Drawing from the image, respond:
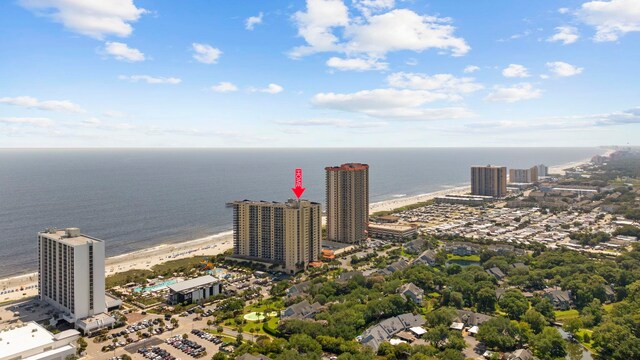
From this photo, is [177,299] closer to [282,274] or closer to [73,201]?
[282,274]

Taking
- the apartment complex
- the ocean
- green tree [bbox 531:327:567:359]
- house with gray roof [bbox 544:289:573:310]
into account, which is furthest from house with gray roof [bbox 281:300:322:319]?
the apartment complex

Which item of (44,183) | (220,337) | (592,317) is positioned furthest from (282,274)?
(44,183)

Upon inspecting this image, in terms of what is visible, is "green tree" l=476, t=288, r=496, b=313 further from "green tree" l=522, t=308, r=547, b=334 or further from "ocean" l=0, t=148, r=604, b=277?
"ocean" l=0, t=148, r=604, b=277

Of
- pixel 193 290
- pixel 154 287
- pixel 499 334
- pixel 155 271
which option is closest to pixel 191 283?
pixel 193 290

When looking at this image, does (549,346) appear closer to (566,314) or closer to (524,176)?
(566,314)

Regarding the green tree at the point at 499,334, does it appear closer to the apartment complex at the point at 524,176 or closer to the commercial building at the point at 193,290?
the commercial building at the point at 193,290

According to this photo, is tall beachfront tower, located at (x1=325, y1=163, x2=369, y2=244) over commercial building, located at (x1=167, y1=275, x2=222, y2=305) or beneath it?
over
